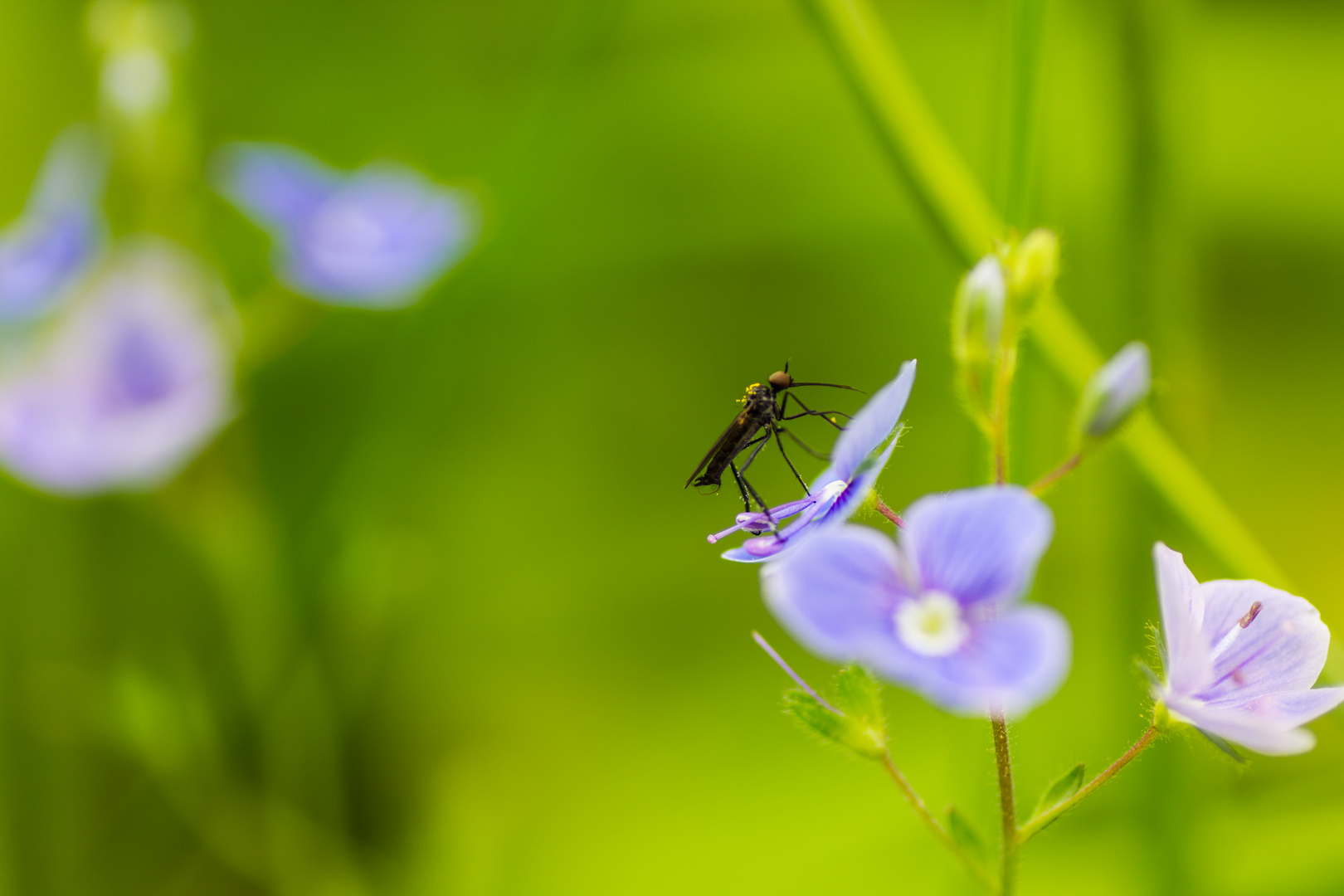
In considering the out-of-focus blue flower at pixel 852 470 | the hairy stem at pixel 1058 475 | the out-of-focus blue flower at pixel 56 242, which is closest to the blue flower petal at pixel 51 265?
the out-of-focus blue flower at pixel 56 242

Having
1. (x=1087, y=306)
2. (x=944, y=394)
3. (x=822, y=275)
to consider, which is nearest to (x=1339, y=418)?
(x=1087, y=306)

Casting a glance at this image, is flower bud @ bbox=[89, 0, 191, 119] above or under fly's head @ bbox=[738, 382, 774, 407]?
above

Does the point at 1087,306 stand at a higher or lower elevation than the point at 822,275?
lower

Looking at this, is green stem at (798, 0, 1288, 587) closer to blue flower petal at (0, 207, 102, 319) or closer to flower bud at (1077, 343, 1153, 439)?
flower bud at (1077, 343, 1153, 439)

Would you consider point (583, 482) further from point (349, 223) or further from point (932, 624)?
point (932, 624)

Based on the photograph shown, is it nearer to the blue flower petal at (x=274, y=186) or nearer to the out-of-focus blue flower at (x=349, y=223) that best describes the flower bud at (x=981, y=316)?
the out-of-focus blue flower at (x=349, y=223)

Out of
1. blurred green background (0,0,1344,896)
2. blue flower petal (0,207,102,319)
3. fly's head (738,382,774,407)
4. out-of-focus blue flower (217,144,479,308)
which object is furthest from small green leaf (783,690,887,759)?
blue flower petal (0,207,102,319)

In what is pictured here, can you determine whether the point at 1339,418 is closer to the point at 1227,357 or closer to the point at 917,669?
the point at 1227,357
